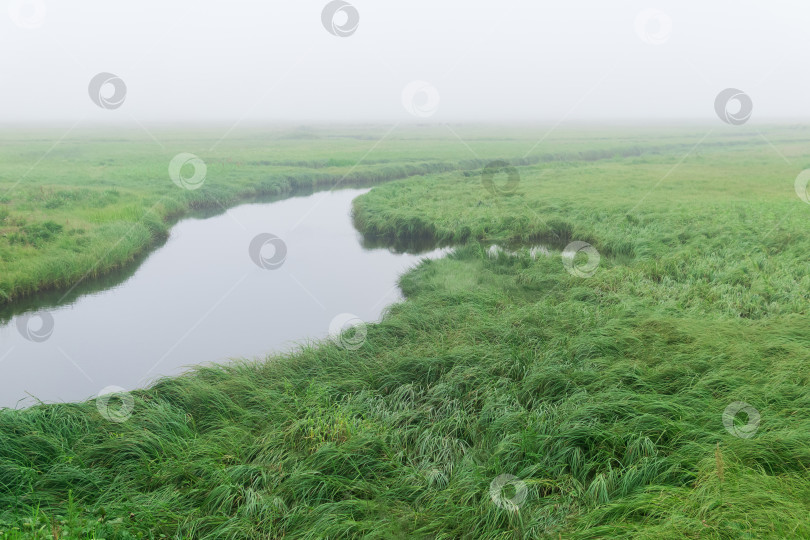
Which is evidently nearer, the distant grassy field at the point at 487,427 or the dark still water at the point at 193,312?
the distant grassy field at the point at 487,427

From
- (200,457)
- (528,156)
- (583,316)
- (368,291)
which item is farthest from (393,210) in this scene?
(528,156)

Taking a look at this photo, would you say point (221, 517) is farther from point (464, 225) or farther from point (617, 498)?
point (464, 225)

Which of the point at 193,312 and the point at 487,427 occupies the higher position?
the point at 193,312

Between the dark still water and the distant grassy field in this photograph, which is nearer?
the distant grassy field

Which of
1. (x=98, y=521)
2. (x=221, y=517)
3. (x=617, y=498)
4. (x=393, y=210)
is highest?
(x=393, y=210)

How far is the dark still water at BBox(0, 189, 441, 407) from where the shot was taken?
8648mm

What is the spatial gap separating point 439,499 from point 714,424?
283 cm

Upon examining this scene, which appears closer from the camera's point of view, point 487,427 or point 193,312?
point 487,427

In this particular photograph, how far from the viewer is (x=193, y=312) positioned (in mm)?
11633

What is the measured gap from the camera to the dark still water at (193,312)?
28.4 ft

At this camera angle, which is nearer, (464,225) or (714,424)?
(714,424)

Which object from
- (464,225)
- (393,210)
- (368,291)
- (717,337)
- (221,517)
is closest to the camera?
(221,517)

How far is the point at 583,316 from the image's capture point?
8.24m

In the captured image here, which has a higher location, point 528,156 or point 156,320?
point 528,156
